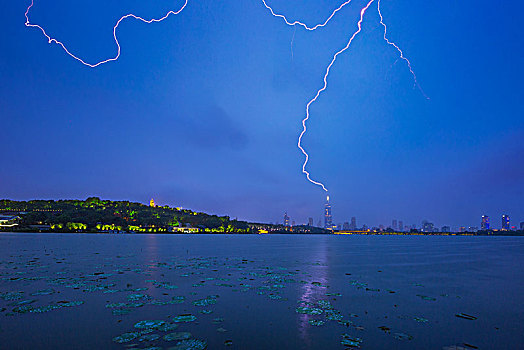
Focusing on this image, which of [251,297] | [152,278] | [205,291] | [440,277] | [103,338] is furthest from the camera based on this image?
[440,277]

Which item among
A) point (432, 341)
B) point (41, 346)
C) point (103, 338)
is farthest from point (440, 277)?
point (41, 346)

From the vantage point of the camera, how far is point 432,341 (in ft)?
35.6

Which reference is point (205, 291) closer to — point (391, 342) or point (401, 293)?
point (391, 342)

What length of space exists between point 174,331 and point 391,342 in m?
8.25

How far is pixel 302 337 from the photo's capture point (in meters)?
11.0

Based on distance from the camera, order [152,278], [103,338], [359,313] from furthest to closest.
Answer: [152,278] → [359,313] → [103,338]

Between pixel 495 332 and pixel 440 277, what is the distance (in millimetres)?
16819

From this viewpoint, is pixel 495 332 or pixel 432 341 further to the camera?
pixel 495 332

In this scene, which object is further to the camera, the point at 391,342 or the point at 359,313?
the point at 359,313

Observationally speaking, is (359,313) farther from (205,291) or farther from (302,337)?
(205,291)

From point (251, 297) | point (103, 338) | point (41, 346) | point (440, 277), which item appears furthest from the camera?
point (440, 277)

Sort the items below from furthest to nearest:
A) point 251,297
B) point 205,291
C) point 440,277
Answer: point 440,277
point 205,291
point 251,297

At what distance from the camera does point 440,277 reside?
27156 millimetres

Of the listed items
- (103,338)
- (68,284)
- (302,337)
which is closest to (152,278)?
(68,284)
